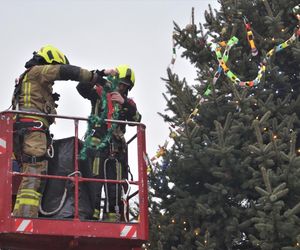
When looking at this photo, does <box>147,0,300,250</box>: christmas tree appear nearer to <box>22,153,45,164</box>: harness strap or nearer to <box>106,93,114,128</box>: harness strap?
<box>106,93,114,128</box>: harness strap

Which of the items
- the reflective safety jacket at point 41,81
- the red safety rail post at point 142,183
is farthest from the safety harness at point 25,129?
the red safety rail post at point 142,183

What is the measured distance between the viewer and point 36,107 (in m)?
8.99

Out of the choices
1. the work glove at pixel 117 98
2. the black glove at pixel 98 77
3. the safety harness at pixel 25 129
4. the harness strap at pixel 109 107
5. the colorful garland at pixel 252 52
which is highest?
the colorful garland at pixel 252 52

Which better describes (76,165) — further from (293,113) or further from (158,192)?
(293,113)

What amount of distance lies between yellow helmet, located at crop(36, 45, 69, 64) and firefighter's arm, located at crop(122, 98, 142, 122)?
40.8 inches

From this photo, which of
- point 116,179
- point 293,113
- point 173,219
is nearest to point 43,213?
point 116,179

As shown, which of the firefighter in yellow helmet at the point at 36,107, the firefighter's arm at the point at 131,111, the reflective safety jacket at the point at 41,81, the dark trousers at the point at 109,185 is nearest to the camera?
the firefighter in yellow helmet at the point at 36,107

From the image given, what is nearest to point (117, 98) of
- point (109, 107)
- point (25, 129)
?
point (109, 107)

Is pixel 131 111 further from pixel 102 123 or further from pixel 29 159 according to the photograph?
pixel 29 159

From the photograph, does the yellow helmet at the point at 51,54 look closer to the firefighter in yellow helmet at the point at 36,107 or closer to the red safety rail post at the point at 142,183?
the firefighter in yellow helmet at the point at 36,107

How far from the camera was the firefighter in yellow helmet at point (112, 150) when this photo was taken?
9.21 m

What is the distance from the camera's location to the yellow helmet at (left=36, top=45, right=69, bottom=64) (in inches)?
365

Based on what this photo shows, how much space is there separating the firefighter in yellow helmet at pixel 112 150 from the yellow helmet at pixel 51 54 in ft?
1.86

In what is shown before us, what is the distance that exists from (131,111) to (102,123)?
797 mm
